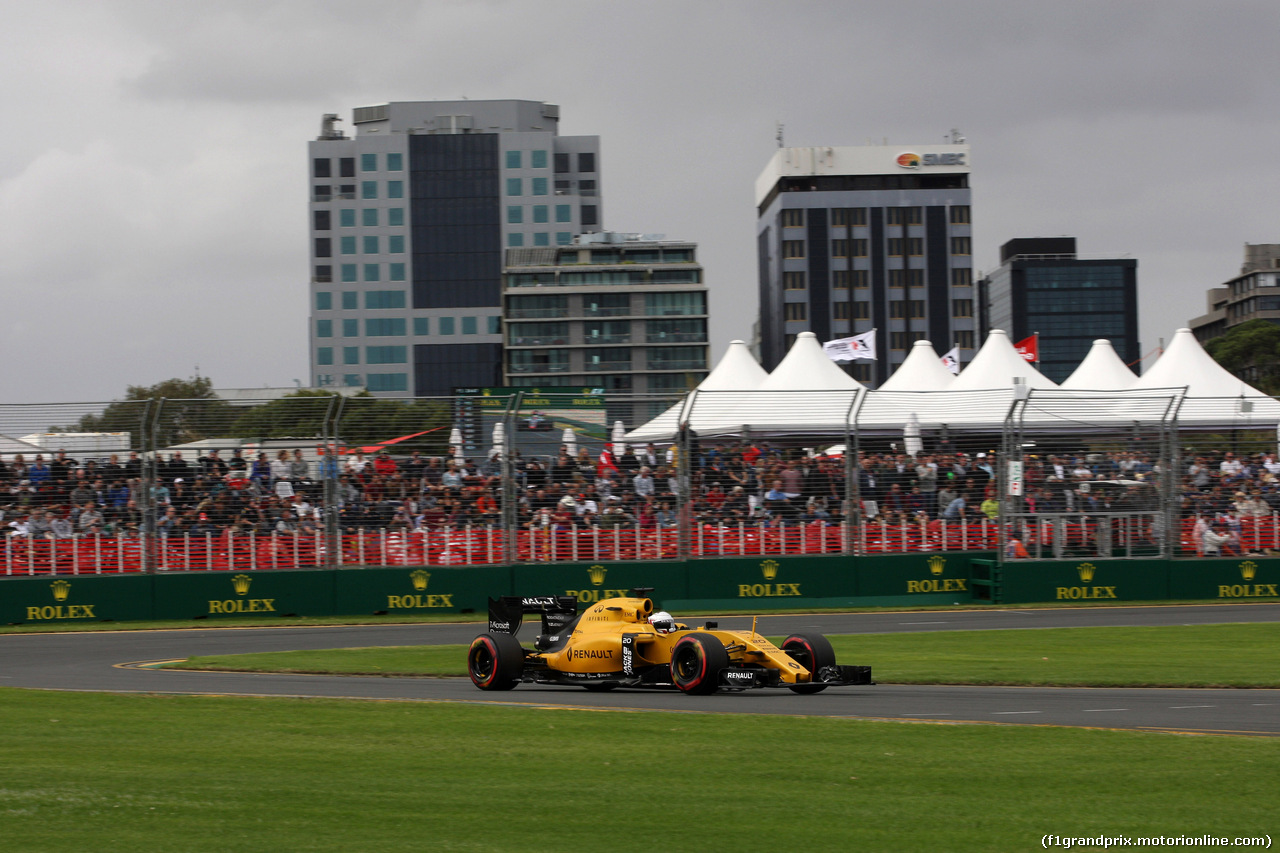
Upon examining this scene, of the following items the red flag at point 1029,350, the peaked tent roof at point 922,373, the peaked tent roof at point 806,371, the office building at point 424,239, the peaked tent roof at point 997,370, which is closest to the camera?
the peaked tent roof at point 806,371

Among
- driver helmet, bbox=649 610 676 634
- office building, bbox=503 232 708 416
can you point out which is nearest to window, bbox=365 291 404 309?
office building, bbox=503 232 708 416

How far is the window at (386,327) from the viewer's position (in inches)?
4823

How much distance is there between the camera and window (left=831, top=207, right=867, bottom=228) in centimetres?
12638

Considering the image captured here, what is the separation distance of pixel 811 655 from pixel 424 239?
115 m

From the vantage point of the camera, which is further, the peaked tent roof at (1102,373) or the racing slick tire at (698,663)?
the peaked tent roof at (1102,373)

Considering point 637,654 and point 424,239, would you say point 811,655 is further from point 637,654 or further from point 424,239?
point 424,239

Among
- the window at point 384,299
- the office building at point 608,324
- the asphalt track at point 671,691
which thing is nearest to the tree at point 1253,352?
the office building at point 608,324

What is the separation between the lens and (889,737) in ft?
30.8

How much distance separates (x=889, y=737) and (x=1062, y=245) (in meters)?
158

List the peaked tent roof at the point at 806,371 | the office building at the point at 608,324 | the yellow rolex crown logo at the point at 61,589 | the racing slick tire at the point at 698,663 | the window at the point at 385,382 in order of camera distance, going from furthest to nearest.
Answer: the window at the point at 385,382 → the office building at the point at 608,324 → the peaked tent roof at the point at 806,371 → the yellow rolex crown logo at the point at 61,589 → the racing slick tire at the point at 698,663

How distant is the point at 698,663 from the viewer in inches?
491

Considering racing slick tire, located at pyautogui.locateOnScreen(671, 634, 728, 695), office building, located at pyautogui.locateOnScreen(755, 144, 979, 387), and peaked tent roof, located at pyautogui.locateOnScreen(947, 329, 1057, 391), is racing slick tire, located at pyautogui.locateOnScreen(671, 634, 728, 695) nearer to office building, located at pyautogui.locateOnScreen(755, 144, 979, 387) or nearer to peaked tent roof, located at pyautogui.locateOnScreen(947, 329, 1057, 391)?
peaked tent roof, located at pyautogui.locateOnScreen(947, 329, 1057, 391)

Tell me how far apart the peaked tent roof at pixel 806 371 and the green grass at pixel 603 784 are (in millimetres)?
30943

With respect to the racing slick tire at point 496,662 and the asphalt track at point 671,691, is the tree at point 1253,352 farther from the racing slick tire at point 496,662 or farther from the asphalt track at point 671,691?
the racing slick tire at point 496,662
